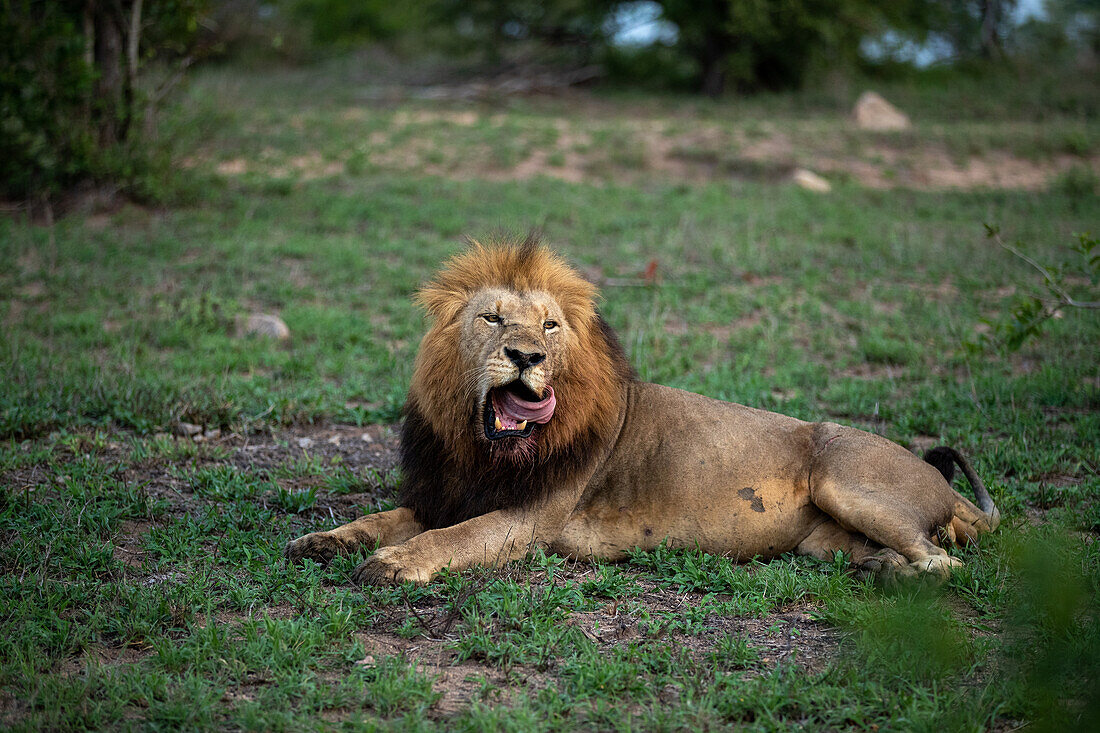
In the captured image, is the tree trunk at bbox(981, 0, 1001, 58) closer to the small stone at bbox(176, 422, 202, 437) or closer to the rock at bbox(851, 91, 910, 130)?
the rock at bbox(851, 91, 910, 130)

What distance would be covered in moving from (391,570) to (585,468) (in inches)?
33.8

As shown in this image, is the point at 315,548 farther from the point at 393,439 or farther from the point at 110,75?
the point at 110,75

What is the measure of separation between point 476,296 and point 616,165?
33.2ft

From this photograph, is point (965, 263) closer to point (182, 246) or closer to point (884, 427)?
point (884, 427)

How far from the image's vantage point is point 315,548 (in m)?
3.64

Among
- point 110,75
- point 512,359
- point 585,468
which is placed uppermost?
point 110,75

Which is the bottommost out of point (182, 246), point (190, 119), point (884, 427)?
point (884, 427)

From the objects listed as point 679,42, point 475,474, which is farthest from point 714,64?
point 475,474

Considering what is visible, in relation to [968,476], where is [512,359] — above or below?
above

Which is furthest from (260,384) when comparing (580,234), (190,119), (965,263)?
(965,263)

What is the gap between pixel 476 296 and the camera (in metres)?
3.74

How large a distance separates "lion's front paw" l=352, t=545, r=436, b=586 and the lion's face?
0.52 m

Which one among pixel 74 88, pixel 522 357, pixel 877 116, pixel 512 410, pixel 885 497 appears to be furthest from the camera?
pixel 877 116

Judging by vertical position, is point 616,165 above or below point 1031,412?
above
